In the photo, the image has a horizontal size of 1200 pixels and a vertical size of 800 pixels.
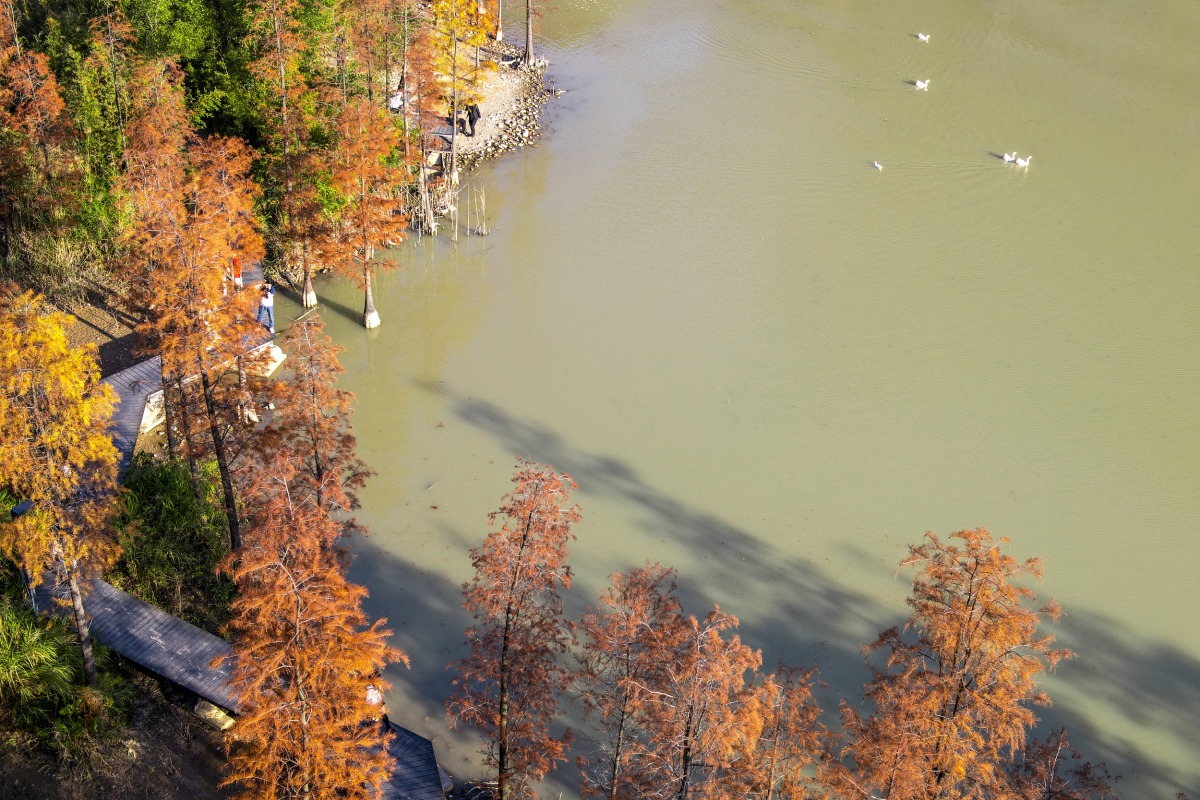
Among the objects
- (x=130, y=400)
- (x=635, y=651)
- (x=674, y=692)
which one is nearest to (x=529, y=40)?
(x=130, y=400)

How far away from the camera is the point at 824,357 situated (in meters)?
23.0

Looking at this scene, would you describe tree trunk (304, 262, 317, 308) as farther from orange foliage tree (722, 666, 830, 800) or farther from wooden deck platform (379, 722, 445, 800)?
orange foliage tree (722, 666, 830, 800)

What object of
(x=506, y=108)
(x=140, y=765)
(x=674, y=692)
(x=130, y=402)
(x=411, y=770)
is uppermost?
(x=674, y=692)

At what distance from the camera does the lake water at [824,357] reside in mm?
17656

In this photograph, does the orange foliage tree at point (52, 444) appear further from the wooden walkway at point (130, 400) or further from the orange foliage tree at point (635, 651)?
the orange foliage tree at point (635, 651)

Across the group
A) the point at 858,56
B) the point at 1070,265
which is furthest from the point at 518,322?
the point at 858,56

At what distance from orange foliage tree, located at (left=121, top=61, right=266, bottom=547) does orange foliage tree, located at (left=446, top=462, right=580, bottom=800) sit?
4.84m

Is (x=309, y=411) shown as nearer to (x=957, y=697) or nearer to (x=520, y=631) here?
(x=520, y=631)

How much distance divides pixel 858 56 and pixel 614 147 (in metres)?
11.3

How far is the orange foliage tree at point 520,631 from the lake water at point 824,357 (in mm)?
2014

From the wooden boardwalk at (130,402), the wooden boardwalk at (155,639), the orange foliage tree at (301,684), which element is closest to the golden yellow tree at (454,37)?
the wooden boardwalk at (130,402)

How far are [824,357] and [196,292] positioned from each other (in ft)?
45.0

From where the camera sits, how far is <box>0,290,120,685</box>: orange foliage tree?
11.5 m

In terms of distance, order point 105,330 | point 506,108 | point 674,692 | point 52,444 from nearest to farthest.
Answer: point 674,692 → point 52,444 → point 105,330 → point 506,108
